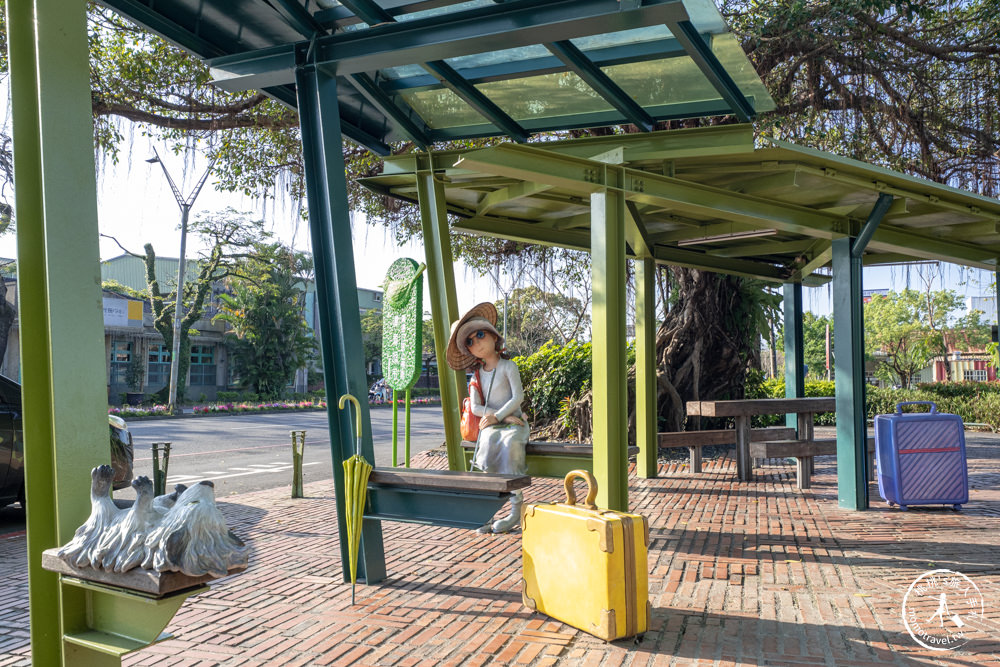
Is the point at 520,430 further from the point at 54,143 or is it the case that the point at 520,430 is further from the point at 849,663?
the point at 54,143

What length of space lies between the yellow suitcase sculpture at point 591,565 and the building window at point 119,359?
→ 37.3m

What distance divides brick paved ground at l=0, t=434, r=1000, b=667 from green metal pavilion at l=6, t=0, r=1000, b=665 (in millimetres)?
628

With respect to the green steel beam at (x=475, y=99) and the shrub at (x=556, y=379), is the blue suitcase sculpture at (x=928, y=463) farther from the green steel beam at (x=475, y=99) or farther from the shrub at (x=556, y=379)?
the shrub at (x=556, y=379)

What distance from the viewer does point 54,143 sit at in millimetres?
2352

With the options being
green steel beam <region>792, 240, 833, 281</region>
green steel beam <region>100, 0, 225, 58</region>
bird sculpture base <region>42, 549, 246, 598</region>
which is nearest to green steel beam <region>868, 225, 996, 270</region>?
green steel beam <region>792, 240, 833, 281</region>

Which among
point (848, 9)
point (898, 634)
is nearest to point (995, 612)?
point (898, 634)

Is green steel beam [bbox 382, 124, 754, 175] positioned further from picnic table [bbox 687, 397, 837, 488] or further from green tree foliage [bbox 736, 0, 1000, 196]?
green tree foliage [bbox 736, 0, 1000, 196]

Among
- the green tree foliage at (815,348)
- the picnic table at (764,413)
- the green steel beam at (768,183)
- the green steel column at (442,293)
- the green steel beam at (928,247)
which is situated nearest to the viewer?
the green steel column at (442,293)

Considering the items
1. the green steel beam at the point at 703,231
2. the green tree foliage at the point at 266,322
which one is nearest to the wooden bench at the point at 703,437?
the green steel beam at the point at 703,231

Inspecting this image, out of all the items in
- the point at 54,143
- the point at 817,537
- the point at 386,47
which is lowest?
the point at 817,537

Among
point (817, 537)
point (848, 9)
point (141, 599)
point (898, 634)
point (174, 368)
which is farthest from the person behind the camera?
point (174, 368)

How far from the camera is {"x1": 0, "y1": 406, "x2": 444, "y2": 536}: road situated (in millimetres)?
11367

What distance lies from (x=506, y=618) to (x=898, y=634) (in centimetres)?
214

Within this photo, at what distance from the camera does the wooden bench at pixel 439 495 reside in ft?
15.8
